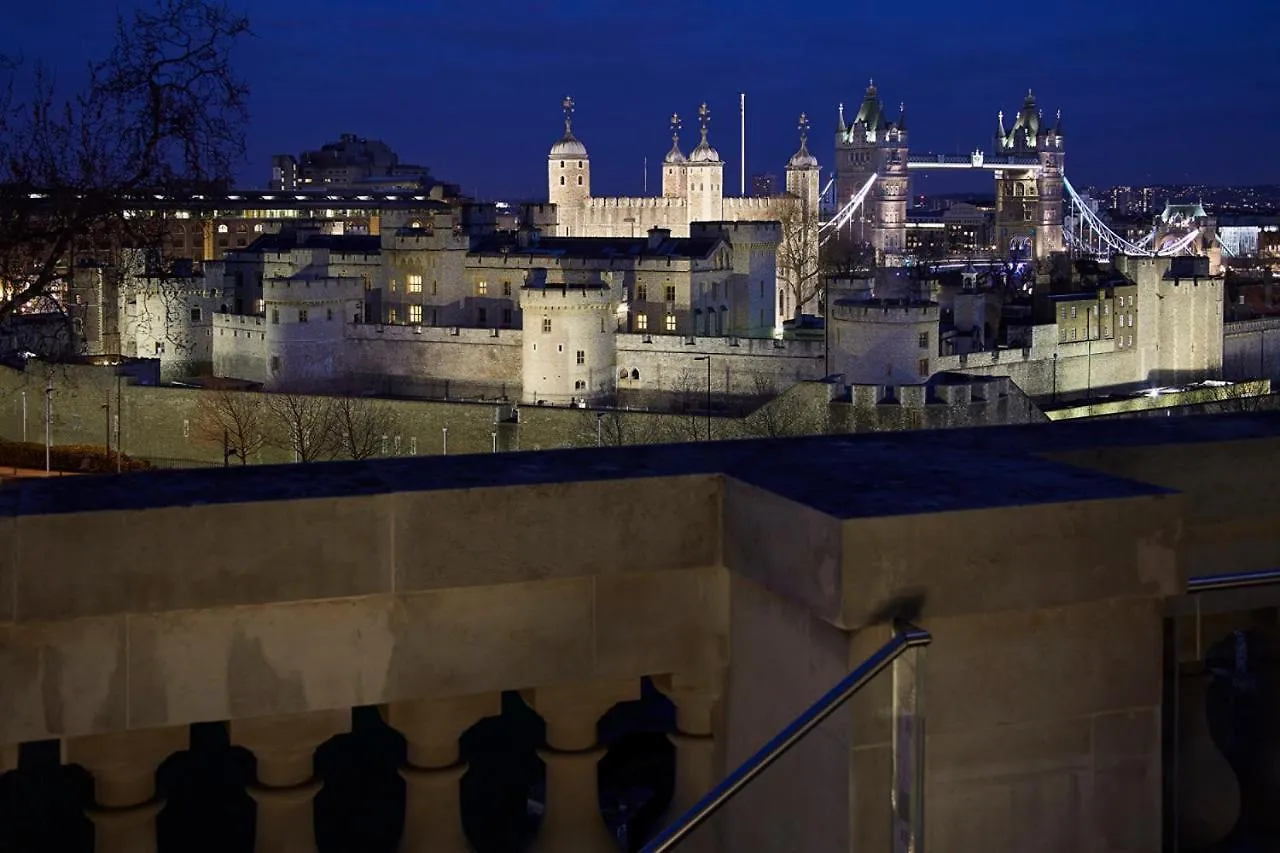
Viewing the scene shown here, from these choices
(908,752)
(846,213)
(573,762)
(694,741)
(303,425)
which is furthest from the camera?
(846,213)

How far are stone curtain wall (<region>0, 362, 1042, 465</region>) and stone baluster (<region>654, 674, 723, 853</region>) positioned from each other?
84.6 feet

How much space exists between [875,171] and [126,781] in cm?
10384

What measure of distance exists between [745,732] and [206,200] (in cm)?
539

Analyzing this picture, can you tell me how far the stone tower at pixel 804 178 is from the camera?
80.6 meters

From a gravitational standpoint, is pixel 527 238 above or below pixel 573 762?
above

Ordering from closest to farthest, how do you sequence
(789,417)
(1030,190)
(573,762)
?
(573,762), (789,417), (1030,190)

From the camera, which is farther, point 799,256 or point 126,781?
point 799,256

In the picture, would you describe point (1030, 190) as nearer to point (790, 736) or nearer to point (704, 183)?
point (704, 183)

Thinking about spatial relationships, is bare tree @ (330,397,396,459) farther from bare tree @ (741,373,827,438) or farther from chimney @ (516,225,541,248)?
chimney @ (516,225,541,248)

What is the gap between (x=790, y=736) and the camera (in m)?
2.93

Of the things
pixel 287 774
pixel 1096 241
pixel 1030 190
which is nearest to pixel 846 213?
pixel 1030 190

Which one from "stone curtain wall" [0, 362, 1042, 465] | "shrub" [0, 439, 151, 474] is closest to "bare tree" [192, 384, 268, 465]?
"stone curtain wall" [0, 362, 1042, 465]

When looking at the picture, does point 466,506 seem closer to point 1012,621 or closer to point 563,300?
point 1012,621

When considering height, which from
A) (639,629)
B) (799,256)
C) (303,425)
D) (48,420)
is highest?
(799,256)
